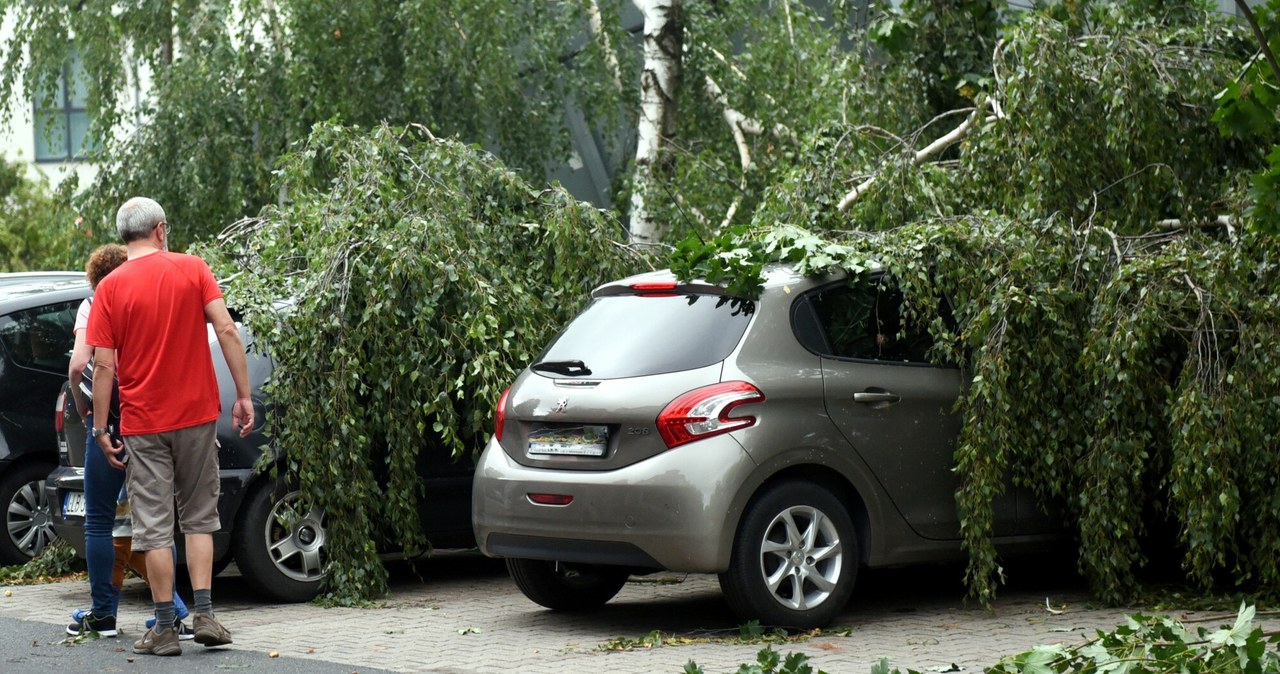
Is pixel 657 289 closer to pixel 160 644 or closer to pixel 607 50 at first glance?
pixel 160 644

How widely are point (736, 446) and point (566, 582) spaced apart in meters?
1.61

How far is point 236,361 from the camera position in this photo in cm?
733

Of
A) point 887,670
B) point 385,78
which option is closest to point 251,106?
point 385,78

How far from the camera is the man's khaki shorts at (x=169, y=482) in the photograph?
24.0ft

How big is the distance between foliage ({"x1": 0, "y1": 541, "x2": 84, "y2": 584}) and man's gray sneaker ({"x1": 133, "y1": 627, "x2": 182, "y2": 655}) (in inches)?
126

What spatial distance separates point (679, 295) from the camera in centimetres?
800

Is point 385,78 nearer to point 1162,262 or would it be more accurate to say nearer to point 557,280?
point 557,280

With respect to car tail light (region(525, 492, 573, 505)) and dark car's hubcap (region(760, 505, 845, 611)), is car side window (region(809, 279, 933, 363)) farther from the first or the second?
car tail light (region(525, 492, 573, 505))

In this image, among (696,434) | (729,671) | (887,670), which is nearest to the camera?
(887,670)

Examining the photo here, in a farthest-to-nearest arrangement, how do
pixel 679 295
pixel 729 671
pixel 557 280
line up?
pixel 557 280 < pixel 679 295 < pixel 729 671

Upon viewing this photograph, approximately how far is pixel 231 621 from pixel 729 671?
296cm

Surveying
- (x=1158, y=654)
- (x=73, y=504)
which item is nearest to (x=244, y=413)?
(x=73, y=504)

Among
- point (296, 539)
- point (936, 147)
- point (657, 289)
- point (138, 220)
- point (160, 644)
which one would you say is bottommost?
point (160, 644)

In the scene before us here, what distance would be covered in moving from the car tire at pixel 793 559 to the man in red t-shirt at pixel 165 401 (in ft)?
7.15
